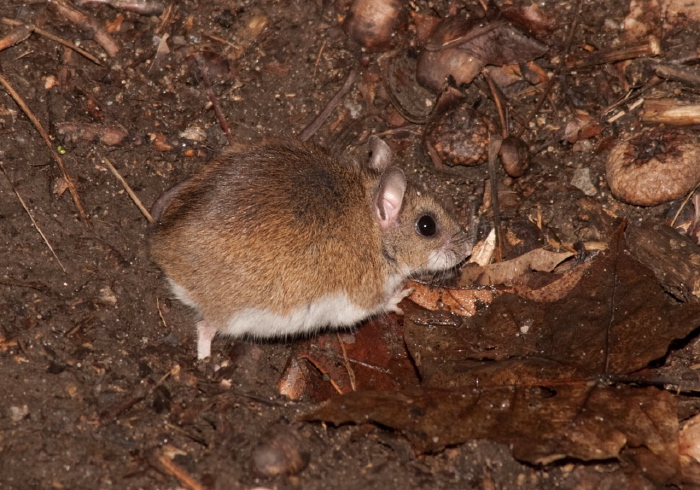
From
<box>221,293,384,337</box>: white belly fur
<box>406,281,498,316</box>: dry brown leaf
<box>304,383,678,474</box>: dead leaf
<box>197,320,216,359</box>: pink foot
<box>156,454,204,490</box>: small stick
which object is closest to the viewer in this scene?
<box>156,454,204,490</box>: small stick

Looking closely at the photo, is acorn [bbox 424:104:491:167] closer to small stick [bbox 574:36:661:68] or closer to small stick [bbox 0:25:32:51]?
small stick [bbox 574:36:661:68]

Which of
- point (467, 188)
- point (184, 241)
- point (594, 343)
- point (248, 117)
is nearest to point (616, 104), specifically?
point (467, 188)

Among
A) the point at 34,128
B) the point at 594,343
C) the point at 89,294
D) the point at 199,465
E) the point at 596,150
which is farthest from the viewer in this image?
the point at 596,150

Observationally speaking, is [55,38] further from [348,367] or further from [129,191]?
[348,367]

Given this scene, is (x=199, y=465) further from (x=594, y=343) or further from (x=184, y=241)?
(x=594, y=343)

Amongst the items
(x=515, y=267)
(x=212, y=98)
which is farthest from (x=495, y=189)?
(x=212, y=98)

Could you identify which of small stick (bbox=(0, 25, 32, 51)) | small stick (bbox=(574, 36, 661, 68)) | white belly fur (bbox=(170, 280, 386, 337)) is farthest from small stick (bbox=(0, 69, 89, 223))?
small stick (bbox=(574, 36, 661, 68))
